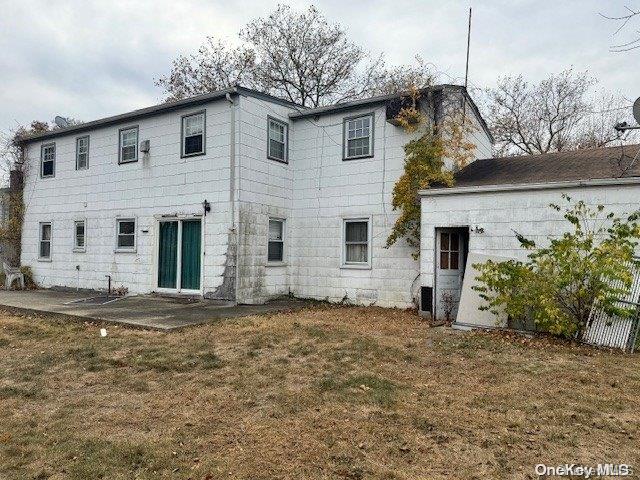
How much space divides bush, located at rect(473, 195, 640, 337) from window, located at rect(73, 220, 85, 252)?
1293 cm

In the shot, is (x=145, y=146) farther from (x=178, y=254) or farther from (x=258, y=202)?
(x=258, y=202)

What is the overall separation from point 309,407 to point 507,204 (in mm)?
6489

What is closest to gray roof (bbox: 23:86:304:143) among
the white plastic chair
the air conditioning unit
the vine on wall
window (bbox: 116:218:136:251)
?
the air conditioning unit

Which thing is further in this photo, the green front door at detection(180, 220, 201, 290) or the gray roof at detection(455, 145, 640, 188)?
the green front door at detection(180, 220, 201, 290)

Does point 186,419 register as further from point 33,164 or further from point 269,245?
point 33,164

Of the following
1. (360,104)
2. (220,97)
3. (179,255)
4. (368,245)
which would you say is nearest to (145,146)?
(220,97)

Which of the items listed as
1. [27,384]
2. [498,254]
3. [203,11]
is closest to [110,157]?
[203,11]

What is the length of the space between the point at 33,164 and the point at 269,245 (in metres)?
10.4

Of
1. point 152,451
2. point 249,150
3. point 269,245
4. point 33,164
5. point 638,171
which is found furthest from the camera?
point 33,164

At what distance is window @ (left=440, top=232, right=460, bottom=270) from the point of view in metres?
10.1

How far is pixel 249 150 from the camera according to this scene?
11.8m

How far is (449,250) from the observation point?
10.1 meters

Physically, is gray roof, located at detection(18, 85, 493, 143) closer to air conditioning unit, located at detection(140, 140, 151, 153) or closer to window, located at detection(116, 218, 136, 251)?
air conditioning unit, located at detection(140, 140, 151, 153)

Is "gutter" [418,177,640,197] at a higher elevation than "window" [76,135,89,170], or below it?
below
